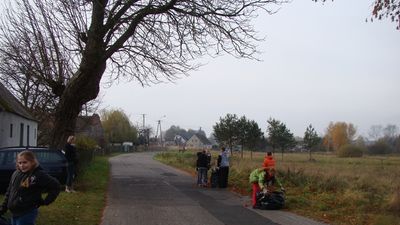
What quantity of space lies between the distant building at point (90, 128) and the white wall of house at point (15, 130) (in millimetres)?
3384

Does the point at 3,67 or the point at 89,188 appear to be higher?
the point at 3,67

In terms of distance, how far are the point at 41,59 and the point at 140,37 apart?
201 inches

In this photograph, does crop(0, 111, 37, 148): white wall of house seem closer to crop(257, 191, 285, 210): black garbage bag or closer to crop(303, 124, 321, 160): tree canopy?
crop(257, 191, 285, 210): black garbage bag

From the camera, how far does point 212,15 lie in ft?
66.2

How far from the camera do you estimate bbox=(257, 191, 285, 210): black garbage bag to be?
14617mm

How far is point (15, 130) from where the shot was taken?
107 ft

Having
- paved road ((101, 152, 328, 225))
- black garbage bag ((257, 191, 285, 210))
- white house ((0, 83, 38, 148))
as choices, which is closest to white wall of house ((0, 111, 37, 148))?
white house ((0, 83, 38, 148))

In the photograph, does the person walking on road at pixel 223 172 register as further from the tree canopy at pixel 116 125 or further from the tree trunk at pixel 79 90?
the tree canopy at pixel 116 125

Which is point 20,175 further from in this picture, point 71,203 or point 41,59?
point 41,59

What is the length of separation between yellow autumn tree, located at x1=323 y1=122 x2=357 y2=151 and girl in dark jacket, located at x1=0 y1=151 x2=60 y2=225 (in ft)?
415

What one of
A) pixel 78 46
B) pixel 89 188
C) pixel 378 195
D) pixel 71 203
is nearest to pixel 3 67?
pixel 78 46

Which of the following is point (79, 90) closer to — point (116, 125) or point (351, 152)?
point (351, 152)

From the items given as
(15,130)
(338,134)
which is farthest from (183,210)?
(338,134)

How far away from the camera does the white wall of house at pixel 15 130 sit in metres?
29.0
